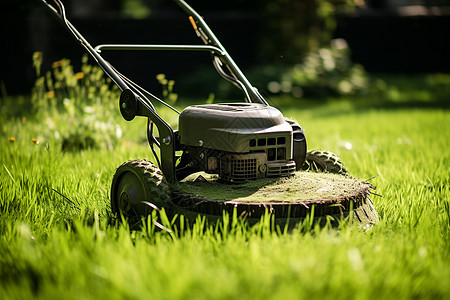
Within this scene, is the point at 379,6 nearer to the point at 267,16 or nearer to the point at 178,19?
the point at 267,16

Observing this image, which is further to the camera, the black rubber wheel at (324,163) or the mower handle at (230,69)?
the mower handle at (230,69)

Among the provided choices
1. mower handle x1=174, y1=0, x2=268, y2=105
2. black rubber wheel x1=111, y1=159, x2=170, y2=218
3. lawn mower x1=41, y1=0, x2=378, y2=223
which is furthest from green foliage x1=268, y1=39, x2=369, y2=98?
black rubber wheel x1=111, y1=159, x2=170, y2=218

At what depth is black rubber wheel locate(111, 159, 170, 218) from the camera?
8.43 ft

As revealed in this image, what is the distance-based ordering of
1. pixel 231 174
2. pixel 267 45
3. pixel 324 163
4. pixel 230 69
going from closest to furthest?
pixel 231 174 → pixel 324 163 → pixel 230 69 → pixel 267 45

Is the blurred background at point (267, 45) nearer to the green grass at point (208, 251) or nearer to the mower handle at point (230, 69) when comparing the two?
the mower handle at point (230, 69)

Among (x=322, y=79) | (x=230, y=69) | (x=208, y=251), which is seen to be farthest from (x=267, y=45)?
(x=208, y=251)

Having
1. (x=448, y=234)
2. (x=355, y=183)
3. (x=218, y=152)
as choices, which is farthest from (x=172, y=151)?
(x=448, y=234)

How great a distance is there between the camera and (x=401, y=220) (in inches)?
108

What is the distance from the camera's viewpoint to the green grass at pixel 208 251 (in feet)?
5.77

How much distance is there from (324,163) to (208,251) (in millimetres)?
1145

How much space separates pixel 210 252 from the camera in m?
2.18

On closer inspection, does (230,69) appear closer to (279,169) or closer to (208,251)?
(279,169)

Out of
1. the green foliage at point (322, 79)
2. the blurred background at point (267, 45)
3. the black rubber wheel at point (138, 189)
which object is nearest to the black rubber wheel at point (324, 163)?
the black rubber wheel at point (138, 189)

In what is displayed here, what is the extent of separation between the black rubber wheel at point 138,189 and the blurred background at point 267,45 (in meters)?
5.71
